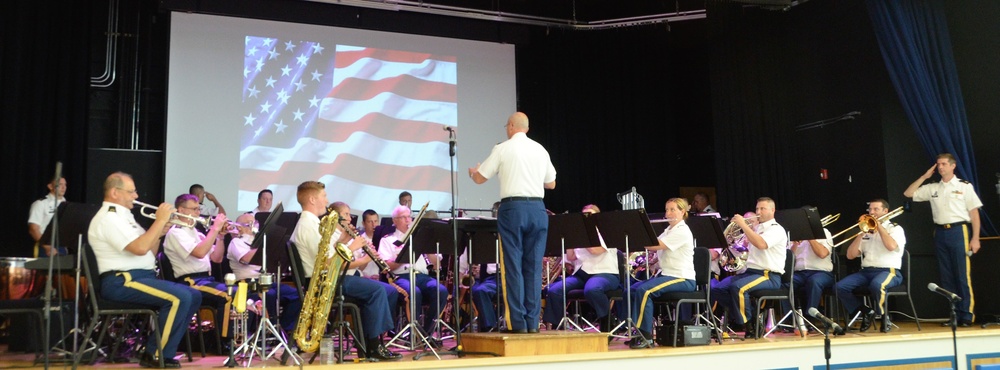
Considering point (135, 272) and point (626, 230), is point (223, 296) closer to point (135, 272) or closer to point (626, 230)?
point (135, 272)

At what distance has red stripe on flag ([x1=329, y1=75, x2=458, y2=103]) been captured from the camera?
12.1 metres

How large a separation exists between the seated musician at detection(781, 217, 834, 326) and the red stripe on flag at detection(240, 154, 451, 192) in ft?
17.0

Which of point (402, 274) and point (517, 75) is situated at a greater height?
point (517, 75)

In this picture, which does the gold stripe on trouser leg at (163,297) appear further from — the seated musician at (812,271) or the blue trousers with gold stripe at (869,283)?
the blue trousers with gold stripe at (869,283)

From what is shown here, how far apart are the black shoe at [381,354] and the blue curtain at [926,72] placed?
7.17 meters

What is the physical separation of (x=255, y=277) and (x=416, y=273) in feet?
5.30

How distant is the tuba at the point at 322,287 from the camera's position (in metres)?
6.10

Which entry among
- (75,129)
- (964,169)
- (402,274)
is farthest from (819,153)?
(75,129)

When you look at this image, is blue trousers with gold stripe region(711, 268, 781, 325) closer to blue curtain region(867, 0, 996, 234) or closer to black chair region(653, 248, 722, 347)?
black chair region(653, 248, 722, 347)

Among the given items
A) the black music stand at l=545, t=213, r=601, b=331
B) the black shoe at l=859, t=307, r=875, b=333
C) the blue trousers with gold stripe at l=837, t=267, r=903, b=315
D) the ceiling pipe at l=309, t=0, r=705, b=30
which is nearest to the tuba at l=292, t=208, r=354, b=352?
the black music stand at l=545, t=213, r=601, b=331

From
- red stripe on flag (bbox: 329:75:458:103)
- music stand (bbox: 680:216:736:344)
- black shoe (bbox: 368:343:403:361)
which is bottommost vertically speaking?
black shoe (bbox: 368:343:403:361)

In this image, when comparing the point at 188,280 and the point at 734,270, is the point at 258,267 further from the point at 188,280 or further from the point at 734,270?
the point at 734,270

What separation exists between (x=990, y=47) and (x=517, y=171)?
23.8 feet

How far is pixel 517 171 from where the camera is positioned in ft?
20.8
